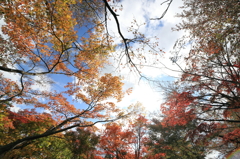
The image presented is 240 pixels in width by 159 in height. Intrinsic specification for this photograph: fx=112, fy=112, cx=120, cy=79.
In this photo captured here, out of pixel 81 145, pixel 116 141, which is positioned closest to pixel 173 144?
pixel 116 141

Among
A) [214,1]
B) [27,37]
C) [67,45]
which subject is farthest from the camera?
[27,37]

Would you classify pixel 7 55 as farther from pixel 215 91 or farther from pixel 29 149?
pixel 215 91

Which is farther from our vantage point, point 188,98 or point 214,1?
point 188,98

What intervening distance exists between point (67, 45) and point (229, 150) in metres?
11.5

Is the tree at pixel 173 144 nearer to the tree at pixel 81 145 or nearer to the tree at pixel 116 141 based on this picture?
the tree at pixel 116 141

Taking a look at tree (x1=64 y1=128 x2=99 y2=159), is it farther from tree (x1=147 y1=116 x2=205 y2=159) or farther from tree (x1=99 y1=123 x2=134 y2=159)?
tree (x1=147 y1=116 x2=205 y2=159)

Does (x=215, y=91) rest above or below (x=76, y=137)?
above

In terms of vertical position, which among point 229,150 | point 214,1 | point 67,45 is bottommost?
point 229,150

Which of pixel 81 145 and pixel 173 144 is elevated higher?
pixel 173 144

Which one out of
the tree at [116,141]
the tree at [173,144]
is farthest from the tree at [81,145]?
the tree at [173,144]

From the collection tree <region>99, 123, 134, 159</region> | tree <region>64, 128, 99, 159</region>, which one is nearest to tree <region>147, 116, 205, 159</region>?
tree <region>99, 123, 134, 159</region>

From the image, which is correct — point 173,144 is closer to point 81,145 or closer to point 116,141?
point 116,141

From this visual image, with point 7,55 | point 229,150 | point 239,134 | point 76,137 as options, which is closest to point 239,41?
point 239,134

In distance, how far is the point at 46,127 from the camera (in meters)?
6.89
